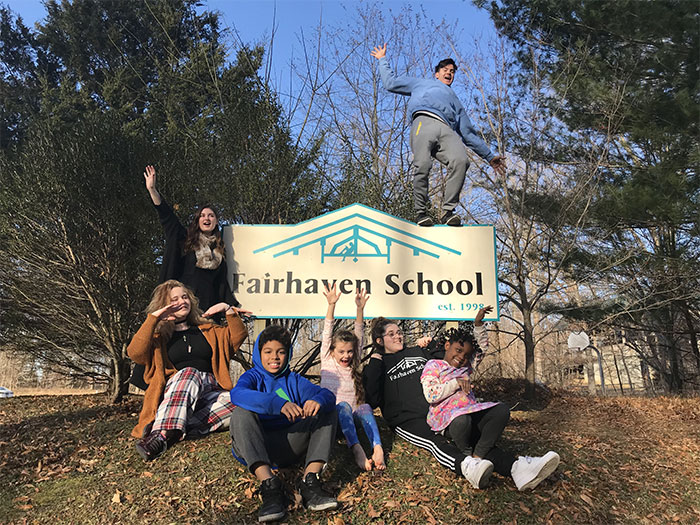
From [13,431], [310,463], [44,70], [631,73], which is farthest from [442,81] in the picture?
[44,70]

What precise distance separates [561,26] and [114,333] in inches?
400

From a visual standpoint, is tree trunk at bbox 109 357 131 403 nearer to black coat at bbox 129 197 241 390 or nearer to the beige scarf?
black coat at bbox 129 197 241 390

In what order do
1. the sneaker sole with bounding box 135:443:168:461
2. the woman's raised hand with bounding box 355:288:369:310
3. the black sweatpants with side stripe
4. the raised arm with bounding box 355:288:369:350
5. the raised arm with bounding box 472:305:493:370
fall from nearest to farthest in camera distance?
the black sweatpants with side stripe
the sneaker sole with bounding box 135:443:168:461
the raised arm with bounding box 472:305:493:370
the raised arm with bounding box 355:288:369:350
the woman's raised hand with bounding box 355:288:369:310

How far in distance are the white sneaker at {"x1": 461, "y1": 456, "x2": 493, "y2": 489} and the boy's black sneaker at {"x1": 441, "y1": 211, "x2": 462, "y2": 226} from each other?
266 cm

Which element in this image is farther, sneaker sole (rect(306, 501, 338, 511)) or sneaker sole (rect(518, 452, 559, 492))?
sneaker sole (rect(518, 452, 559, 492))

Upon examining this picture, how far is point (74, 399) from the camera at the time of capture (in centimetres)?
698

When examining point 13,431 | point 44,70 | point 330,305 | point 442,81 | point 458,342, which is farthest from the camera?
point 44,70

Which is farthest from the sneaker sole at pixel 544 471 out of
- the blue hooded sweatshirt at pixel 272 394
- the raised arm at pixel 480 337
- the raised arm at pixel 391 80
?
the raised arm at pixel 391 80

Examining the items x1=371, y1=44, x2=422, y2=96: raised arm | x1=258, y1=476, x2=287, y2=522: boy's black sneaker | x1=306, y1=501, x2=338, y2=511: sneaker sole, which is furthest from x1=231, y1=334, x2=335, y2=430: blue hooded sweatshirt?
x1=371, y1=44, x2=422, y2=96: raised arm

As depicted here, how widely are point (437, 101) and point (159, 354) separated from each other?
11.8 feet

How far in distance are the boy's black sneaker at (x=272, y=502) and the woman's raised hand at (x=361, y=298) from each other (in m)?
2.06

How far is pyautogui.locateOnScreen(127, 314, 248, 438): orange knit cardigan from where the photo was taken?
12.3 ft

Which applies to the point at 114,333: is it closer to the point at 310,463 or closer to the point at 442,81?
the point at 310,463

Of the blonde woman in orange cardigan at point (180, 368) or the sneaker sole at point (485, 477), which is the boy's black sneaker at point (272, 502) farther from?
the sneaker sole at point (485, 477)
